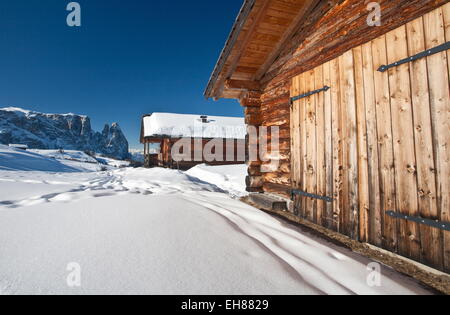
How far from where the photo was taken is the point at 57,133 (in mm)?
139375

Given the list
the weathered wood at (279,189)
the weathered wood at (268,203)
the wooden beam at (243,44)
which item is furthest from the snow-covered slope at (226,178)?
the wooden beam at (243,44)

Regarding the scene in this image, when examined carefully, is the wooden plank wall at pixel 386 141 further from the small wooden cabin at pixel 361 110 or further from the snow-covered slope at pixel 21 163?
the snow-covered slope at pixel 21 163

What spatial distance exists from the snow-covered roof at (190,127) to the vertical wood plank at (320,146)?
49.5 ft

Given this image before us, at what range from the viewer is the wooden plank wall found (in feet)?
6.44

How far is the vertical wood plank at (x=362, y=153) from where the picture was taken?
257cm

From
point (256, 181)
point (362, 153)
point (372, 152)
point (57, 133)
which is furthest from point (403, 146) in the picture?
point (57, 133)

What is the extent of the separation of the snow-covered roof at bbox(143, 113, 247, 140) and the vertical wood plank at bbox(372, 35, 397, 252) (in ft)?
52.4

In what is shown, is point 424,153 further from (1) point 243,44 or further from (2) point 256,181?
(1) point 243,44

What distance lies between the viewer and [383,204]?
7.83ft

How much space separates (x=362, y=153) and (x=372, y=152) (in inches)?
4.9

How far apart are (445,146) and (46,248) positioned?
3.60 meters

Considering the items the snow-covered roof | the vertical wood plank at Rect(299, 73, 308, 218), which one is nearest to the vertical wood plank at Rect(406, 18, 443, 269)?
the vertical wood plank at Rect(299, 73, 308, 218)
